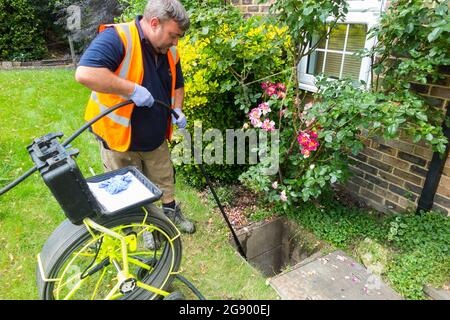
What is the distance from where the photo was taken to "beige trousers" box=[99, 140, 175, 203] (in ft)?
8.75

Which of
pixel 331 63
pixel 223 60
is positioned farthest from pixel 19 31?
pixel 331 63

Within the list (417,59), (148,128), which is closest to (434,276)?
(417,59)

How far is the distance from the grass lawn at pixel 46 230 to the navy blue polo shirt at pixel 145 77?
104 cm

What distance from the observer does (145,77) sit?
→ 7.65 ft

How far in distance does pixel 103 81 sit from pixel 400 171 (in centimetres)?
259

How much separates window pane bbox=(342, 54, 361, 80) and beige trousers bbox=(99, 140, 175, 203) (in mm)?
1959

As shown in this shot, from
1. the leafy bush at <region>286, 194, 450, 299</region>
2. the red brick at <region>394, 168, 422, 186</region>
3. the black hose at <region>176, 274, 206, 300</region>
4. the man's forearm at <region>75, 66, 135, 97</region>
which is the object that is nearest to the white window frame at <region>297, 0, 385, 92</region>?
the red brick at <region>394, 168, 422, 186</region>

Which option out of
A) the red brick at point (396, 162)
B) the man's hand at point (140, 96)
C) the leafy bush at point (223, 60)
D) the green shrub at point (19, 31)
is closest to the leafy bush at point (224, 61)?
the leafy bush at point (223, 60)

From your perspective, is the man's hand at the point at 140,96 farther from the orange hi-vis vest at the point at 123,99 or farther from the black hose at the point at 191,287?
the black hose at the point at 191,287

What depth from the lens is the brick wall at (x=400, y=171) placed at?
2607 millimetres

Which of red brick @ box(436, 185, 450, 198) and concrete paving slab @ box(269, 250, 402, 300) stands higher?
red brick @ box(436, 185, 450, 198)

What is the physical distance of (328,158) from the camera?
2.86 m

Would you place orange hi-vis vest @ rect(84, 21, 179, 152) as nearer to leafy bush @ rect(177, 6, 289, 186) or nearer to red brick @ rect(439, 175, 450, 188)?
leafy bush @ rect(177, 6, 289, 186)

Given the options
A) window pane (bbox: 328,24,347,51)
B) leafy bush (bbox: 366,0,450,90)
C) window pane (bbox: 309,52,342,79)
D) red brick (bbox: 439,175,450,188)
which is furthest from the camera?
window pane (bbox: 309,52,342,79)
